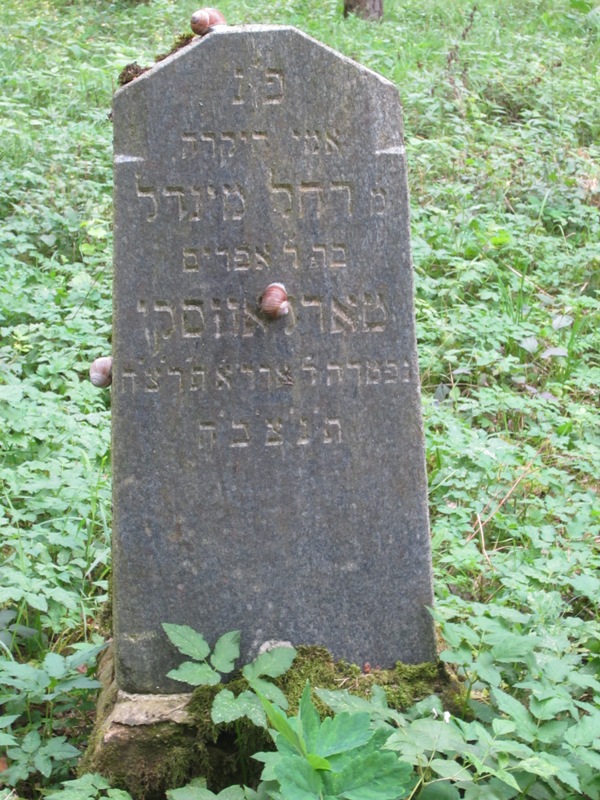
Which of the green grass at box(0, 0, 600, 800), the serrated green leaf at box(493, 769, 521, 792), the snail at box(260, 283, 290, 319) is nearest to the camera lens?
the serrated green leaf at box(493, 769, 521, 792)

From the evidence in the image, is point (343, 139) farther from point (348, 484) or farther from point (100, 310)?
point (100, 310)

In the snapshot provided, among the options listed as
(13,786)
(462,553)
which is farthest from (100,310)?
(13,786)

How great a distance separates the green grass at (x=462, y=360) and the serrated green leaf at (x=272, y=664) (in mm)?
411

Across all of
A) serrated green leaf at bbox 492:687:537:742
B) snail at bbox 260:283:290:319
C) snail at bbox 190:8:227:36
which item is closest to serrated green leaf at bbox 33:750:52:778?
serrated green leaf at bbox 492:687:537:742

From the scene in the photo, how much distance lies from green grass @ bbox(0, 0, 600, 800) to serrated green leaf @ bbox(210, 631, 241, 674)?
0.47 meters

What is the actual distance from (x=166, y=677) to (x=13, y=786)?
454 millimetres

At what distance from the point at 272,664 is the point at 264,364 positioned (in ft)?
2.49

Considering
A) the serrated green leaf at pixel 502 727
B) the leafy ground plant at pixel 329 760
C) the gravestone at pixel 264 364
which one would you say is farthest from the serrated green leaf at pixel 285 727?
the gravestone at pixel 264 364

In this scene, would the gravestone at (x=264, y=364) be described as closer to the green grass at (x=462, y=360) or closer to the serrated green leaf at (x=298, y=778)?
the green grass at (x=462, y=360)

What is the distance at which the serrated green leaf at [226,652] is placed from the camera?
248 cm

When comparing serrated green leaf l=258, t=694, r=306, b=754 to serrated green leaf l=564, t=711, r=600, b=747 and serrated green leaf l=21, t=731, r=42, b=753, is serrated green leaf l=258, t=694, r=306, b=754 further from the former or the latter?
serrated green leaf l=21, t=731, r=42, b=753

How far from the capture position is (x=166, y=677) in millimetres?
2635

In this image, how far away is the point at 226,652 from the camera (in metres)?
2.52

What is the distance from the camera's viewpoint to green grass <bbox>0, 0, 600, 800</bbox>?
106 inches
